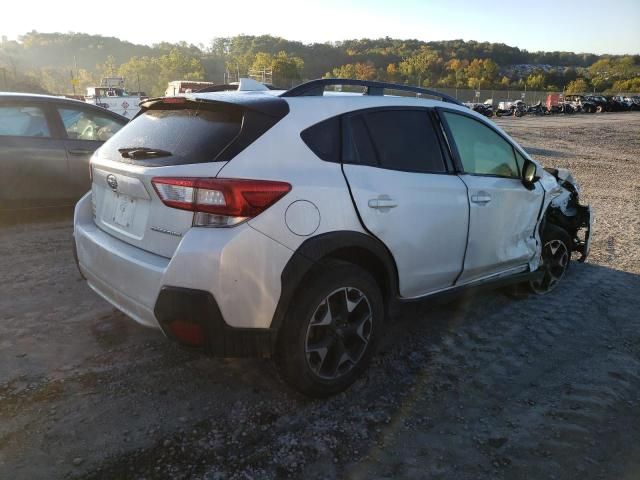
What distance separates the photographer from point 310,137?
2.74m

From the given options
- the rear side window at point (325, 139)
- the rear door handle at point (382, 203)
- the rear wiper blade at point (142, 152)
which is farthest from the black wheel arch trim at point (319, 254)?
the rear wiper blade at point (142, 152)

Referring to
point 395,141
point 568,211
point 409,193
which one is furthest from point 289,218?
point 568,211

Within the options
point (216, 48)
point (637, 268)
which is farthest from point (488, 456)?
point (216, 48)

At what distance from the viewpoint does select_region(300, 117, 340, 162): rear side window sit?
8.98 ft

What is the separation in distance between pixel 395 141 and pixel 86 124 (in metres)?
4.82

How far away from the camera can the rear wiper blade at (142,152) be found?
2.70 metres

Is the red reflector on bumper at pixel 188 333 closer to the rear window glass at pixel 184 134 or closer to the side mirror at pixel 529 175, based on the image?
the rear window glass at pixel 184 134

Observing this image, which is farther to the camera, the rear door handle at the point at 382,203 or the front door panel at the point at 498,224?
the front door panel at the point at 498,224

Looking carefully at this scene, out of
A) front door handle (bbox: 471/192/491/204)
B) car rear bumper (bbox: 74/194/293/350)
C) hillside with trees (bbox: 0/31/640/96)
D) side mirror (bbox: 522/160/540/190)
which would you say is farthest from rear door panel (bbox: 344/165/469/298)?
hillside with trees (bbox: 0/31/640/96)

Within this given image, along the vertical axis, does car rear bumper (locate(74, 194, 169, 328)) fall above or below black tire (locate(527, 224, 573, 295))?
above

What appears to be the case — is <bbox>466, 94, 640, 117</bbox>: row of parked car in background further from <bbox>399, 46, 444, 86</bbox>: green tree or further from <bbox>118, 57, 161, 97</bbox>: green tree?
<bbox>399, 46, 444, 86</bbox>: green tree

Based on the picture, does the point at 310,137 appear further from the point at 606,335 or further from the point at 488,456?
the point at 606,335

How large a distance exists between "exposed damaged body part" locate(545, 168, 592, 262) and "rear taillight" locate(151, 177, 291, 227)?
11.4 feet

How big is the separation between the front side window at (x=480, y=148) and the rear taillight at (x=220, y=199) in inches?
69.4
